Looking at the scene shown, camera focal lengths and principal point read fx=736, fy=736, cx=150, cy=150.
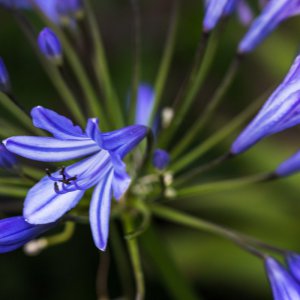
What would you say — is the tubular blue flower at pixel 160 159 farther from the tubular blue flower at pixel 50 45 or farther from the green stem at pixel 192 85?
the tubular blue flower at pixel 50 45

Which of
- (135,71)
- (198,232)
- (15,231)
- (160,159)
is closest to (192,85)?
(135,71)

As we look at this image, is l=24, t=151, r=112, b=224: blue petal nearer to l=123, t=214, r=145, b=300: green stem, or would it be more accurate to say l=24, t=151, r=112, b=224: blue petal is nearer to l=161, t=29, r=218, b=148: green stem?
l=123, t=214, r=145, b=300: green stem

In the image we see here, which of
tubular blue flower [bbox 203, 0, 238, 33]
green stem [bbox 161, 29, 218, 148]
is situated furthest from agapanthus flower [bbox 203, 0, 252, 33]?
green stem [bbox 161, 29, 218, 148]

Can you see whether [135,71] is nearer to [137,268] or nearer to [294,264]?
[137,268]

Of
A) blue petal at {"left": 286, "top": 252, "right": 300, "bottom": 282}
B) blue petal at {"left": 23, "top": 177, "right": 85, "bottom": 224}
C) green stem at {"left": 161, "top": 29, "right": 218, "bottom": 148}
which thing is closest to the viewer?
blue petal at {"left": 23, "top": 177, "right": 85, "bottom": 224}

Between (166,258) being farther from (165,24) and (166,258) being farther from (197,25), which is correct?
(165,24)

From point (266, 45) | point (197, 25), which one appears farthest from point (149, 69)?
point (266, 45)
